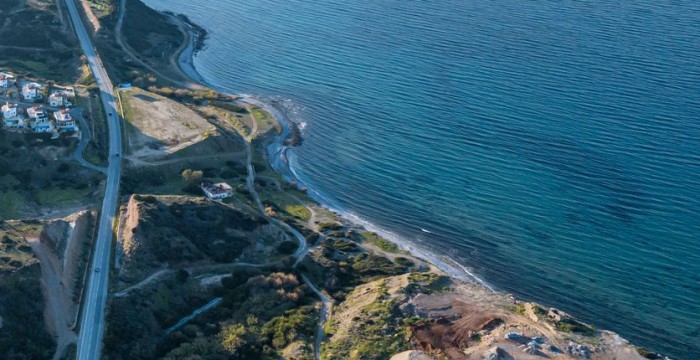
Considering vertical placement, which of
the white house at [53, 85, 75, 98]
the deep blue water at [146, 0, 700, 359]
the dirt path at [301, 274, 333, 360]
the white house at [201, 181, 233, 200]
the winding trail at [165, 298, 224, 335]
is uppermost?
the deep blue water at [146, 0, 700, 359]

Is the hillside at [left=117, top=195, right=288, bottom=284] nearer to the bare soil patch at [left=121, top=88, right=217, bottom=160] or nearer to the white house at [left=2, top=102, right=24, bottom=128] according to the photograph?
the bare soil patch at [left=121, top=88, right=217, bottom=160]

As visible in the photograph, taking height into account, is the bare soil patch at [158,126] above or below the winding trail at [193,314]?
above

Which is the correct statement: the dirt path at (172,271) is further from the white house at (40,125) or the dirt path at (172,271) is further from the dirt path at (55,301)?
the white house at (40,125)

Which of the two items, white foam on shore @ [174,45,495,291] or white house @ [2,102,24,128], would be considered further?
white house @ [2,102,24,128]

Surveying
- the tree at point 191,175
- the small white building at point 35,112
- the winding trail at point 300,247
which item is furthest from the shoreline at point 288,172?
the small white building at point 35,112

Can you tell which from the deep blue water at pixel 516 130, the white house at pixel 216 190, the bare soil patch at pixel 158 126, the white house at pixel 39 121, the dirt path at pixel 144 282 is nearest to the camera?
the dirt path at pixel 144 282

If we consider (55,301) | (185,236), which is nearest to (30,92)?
(185,236)

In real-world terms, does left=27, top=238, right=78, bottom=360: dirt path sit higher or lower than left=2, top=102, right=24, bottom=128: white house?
lower

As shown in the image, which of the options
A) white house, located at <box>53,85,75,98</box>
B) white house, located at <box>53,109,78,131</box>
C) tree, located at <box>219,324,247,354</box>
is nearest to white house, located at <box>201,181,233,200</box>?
white house, located at <box>53,109,78,131</box>
